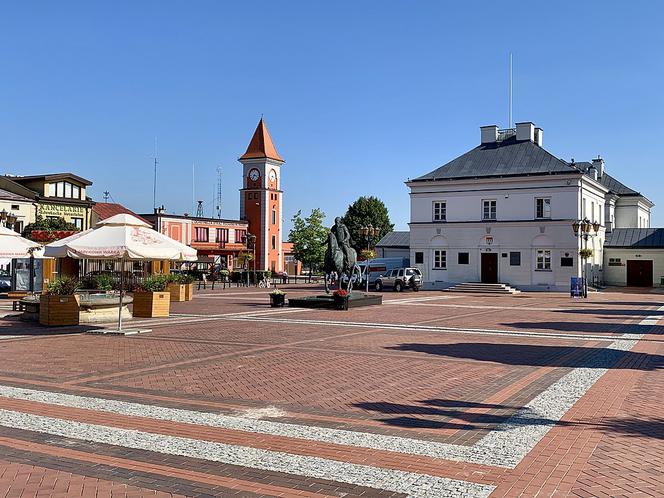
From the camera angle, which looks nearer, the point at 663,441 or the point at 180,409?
the point at 663,441

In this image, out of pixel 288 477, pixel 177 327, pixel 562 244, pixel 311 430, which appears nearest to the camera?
pixel 288 477

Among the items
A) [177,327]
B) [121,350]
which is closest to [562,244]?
[177,327]

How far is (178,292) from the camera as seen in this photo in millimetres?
31172

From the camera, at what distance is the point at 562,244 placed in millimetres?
45594

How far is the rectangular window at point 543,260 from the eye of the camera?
46.3m

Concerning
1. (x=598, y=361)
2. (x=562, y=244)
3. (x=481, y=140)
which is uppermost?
(x=481, y=140)

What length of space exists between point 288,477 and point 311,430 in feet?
5.33

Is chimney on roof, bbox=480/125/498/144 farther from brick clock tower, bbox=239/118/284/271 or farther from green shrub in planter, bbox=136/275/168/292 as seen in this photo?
brick clock tower, bbox=239/118/284/271

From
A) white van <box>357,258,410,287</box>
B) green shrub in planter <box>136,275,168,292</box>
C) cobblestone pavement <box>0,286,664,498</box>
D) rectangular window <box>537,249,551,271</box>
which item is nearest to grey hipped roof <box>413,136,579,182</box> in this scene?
rectangular window <box>537,249,551,271</box>

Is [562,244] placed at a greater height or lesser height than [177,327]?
greater

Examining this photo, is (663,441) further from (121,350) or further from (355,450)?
(121,350)

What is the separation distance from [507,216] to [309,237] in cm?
3854

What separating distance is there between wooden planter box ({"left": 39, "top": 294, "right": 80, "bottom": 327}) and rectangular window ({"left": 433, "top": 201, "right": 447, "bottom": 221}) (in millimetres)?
36178

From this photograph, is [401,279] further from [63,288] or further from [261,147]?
[261,147]
